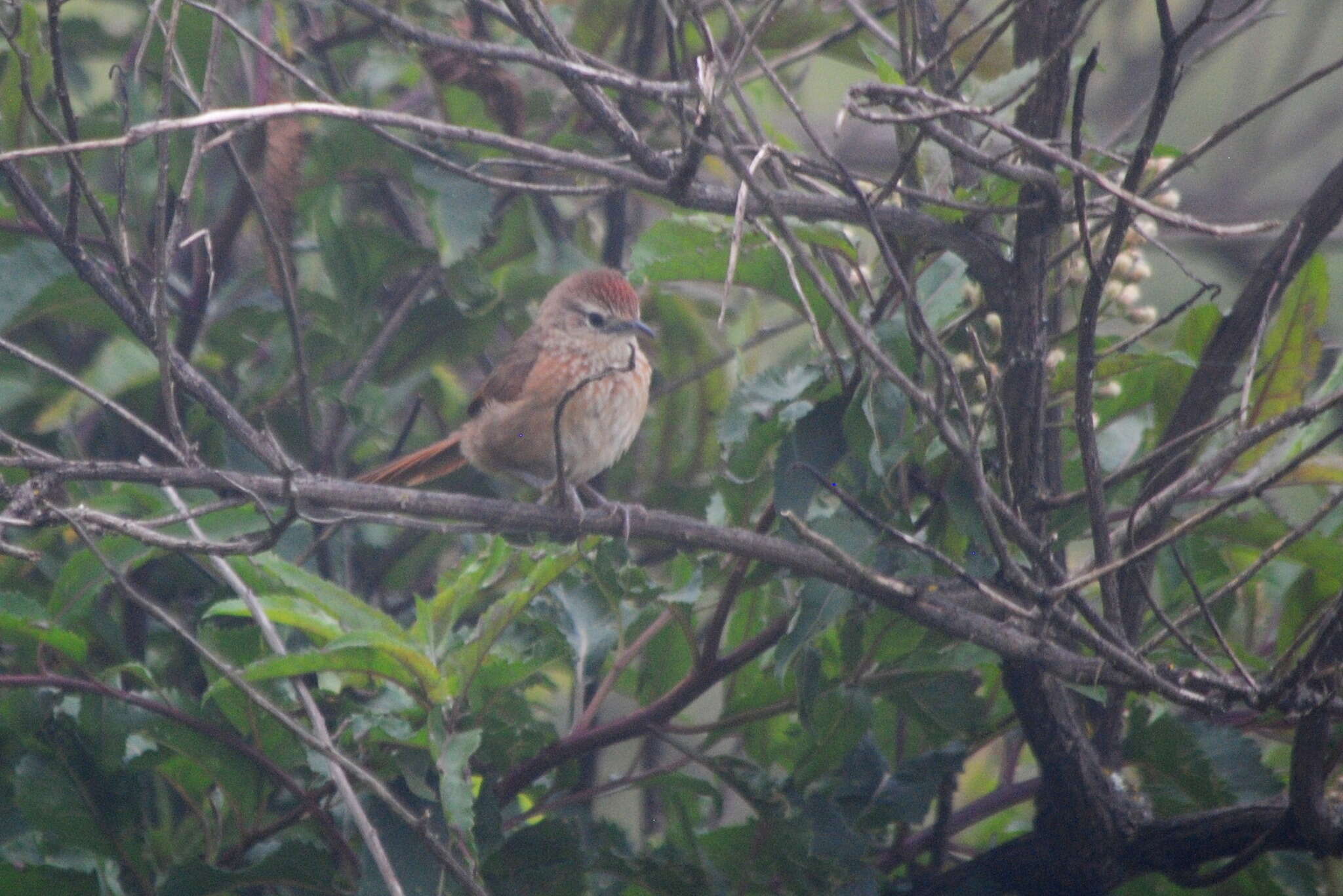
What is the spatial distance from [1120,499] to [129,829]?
2501mm

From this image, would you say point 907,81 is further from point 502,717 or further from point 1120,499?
point 502,717

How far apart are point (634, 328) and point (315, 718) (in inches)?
78.9

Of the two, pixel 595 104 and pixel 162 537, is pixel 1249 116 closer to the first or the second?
pixel 595 104

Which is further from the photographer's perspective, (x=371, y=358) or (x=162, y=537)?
(x=371, y=358)

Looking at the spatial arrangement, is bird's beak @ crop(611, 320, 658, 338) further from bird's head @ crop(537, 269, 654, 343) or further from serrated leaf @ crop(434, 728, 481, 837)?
serrated leaf @ crop(434, 728, 481, 837)

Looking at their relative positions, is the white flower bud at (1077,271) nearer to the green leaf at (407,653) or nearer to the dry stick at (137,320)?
the green leaf at (407,653)

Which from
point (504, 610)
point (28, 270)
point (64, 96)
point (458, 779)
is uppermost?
point (64, 96)

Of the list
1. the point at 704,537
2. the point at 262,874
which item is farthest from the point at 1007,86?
the point at 262,874

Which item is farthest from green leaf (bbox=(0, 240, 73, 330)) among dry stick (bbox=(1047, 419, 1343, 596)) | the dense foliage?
dry stick (bbox=(1047, 419, 1343, 596))

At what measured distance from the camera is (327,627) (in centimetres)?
271

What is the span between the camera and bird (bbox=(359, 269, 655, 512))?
3936 millimetres

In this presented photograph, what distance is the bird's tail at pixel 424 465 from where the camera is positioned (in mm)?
3789

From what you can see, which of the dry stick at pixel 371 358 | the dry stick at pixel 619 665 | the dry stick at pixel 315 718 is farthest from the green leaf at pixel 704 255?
the dry stick at pixel 315 718

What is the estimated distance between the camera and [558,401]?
151 inches
